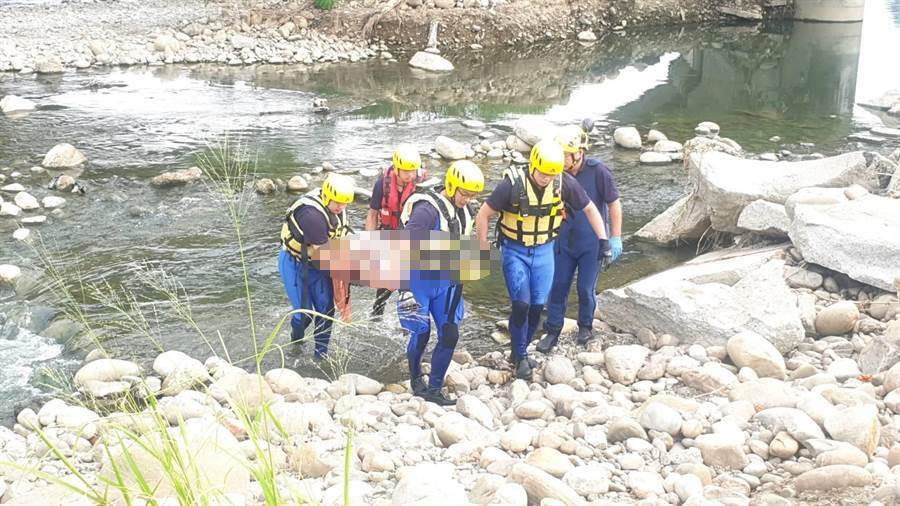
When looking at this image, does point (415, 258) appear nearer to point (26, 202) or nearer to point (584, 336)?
point (584, 336)

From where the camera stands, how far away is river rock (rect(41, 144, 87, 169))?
44.1ft

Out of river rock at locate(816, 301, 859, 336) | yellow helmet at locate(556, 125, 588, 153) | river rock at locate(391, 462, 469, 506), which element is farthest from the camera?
river rock at locate(816, 301, 859, 336)

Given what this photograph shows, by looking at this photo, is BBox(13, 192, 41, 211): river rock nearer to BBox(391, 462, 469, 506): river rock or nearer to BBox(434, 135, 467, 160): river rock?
BBox(434, 135, 467, 160): river rock

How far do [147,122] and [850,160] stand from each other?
11.5m

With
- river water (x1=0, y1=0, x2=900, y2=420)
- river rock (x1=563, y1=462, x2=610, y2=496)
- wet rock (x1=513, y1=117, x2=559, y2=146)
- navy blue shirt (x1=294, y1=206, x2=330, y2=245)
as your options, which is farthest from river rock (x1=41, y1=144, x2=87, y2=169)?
river rock (x1=563, y1=462, x2=610, y2=496)

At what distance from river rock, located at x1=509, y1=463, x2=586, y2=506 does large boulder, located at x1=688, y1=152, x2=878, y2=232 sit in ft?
18.6

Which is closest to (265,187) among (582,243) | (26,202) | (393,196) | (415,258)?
(26,202)

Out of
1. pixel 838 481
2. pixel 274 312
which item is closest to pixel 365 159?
pixel 274 312

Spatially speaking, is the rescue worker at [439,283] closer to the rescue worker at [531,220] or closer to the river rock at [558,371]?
the rescue worker at [531,220]

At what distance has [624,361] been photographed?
279 inches

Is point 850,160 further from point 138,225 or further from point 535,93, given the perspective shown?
point 535,93

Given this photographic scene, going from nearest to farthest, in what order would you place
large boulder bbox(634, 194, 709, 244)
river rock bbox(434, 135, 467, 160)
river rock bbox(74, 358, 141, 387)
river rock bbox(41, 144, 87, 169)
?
river rock bbox(74, 358, 141, 387) < large boulder bbox(634, 194, 709, 244) < river rock bbox(41, 144, 87, 169) < river rock bbox(434, 135, 467, 160)

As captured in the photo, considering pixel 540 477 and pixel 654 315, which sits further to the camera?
pixel 654 315

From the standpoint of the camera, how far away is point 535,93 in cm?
2012
